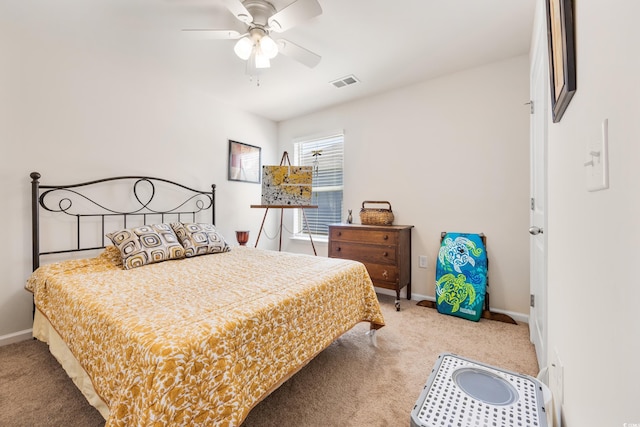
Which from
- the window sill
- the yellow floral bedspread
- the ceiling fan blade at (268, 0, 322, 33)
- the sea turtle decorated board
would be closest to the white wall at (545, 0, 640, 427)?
the yellow floral bedspread

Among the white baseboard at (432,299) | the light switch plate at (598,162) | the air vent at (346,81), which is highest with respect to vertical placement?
the air vent at (346,81)

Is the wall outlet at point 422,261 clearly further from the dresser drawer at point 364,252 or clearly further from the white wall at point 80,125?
the white wall at point 80,125

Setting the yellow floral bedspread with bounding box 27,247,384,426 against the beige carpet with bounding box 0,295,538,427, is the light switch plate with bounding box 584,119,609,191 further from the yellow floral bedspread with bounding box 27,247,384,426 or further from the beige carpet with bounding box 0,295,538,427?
the beige carpet with bounding box 0,295,538,427

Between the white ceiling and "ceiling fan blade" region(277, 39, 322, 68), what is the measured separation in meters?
0.22

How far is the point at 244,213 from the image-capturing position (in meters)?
3.90

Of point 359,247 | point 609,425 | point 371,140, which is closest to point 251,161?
point 371,140

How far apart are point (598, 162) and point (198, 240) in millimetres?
2655

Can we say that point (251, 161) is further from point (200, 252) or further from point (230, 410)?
point (230, 410)

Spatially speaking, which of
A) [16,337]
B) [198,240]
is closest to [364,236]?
[198,240]

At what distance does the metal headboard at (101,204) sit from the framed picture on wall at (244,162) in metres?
0.47

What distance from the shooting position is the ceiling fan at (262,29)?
5.47 ft

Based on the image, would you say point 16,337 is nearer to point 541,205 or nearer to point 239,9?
point 239,9

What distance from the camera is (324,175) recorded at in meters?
3.97

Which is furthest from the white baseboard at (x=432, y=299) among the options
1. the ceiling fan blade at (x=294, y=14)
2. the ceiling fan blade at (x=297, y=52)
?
the ceiling fan blade at (x=294, y=14)
